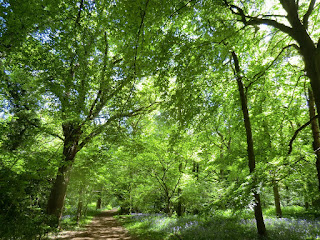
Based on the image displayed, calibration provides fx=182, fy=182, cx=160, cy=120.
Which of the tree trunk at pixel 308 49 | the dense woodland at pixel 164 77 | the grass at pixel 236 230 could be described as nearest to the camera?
the tree trunk at pixel 308 49

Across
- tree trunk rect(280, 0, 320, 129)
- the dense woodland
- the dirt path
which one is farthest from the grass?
tree trunk rect(280, 0, 320, 129)

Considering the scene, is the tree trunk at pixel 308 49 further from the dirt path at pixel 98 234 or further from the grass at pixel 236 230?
the dirt path at pixel 98 234

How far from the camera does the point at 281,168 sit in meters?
2.50

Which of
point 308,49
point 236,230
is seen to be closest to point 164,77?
point 308,49

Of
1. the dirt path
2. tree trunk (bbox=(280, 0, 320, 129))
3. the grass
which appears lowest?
the dirt path

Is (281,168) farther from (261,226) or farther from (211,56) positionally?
(261,226)

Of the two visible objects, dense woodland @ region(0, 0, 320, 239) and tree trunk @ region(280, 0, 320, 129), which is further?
dense woodland @ region(0, 0, 320, 239)

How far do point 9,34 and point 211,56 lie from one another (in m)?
4.67

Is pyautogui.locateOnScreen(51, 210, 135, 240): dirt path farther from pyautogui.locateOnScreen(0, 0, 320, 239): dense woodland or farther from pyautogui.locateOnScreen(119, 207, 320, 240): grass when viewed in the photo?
pyautogui.locateOnScreen(119, 207, 320, 240): grass

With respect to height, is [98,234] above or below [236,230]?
below

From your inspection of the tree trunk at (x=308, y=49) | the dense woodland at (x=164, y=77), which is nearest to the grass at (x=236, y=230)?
the dense woodland at (x=164, y=77)

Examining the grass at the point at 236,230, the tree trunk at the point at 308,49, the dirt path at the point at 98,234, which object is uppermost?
the tree trunk at the point at 308,49

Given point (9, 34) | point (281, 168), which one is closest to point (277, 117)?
point (281, 168)

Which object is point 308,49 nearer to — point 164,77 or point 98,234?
point 164,77
